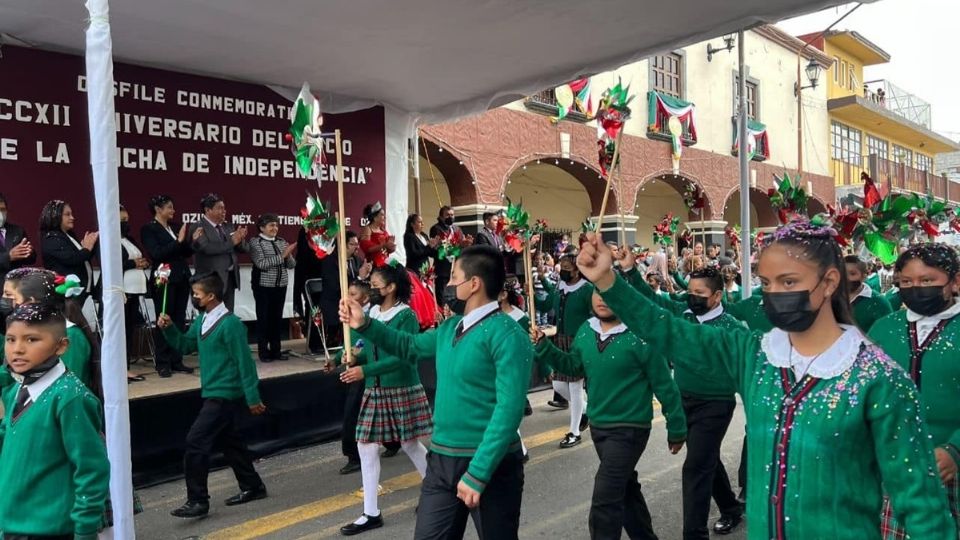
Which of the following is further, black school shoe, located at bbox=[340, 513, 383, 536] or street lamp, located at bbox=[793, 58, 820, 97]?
street lamp, located at bbox=[793, 58, 820, 97]

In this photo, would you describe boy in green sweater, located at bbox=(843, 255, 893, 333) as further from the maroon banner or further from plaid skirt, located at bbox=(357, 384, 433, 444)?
the maroon banner

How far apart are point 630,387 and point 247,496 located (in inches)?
126

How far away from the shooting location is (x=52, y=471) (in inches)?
118

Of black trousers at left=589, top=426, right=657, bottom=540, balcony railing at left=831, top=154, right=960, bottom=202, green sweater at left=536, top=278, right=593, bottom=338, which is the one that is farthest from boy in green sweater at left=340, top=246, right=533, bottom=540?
balcony railing at left=831, top=154, right=960, bottom=202

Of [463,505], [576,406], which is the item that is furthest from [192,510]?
[576,406]

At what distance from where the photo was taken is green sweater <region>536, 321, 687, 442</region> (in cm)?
409

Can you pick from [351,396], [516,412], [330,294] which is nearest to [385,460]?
[351,396]

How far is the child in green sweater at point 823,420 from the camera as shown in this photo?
6.60ft

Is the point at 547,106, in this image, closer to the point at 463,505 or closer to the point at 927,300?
the point at 927,300

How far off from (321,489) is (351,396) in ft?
2.59

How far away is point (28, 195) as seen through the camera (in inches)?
281

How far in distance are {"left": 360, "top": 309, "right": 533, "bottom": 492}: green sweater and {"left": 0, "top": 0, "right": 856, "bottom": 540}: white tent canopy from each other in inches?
141

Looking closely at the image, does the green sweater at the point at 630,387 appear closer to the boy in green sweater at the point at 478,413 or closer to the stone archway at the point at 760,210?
the boy in green sweater at the point at 478,413

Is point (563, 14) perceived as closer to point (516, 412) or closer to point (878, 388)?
point (516, 412)
